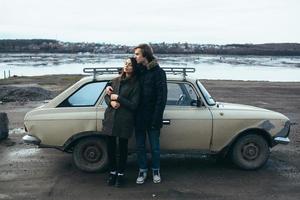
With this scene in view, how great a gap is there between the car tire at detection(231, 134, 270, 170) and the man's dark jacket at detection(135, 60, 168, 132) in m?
1.74

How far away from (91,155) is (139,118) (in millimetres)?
1286

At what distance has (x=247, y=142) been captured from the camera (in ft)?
25.7

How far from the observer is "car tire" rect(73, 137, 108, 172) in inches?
297

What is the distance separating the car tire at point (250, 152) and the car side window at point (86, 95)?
2467 millimetres

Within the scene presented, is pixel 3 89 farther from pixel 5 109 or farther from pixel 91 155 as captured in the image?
pixel 91 155

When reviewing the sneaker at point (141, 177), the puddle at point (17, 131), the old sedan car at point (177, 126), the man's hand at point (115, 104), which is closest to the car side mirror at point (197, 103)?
the old sedan car at point (177, 126)

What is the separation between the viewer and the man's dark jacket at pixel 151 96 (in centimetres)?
671

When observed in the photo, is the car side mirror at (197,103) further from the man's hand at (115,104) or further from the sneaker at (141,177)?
the man's hand at (115,104)

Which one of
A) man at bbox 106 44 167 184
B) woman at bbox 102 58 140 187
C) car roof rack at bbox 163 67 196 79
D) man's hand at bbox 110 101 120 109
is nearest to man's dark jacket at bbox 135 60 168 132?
man at bbox 106 44 167 184

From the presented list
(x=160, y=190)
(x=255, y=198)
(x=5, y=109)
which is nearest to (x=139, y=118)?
(x=160, y=190)

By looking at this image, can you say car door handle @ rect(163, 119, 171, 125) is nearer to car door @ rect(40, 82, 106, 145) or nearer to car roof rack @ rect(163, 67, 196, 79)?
car roof rack @ rect(163, 67, 196, 79)

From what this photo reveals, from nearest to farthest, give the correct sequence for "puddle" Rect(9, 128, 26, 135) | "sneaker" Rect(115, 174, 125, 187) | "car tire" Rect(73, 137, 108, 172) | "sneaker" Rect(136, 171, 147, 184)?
1. "sneaker" Rect(115, 174, 125, 187)
2. "sneaker" Rect(136, 171, 147, 184)
3. "car tire" Rect(73, 137, 108, 172)
4. "puddle" Rect(9, 128, 26, 135)

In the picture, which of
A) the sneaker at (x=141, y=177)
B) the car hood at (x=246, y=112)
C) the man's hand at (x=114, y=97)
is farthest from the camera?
the car hood at (x=246, y=112)

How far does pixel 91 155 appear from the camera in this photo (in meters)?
7.57
